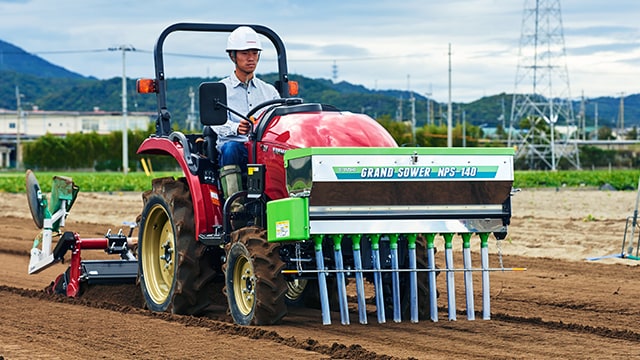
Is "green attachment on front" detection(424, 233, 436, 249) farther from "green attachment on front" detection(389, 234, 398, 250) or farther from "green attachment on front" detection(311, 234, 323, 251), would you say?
"green attachment on front" detection(311, 234, 323, 251)

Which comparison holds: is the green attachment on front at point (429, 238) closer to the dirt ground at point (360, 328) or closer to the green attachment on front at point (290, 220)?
the dirt ground at point (360, 328)

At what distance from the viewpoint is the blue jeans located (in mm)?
9875

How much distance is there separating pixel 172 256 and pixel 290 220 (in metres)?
2.55

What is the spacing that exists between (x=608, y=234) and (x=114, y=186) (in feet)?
114

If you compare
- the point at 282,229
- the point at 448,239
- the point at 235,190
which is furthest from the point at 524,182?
the point at 282,229

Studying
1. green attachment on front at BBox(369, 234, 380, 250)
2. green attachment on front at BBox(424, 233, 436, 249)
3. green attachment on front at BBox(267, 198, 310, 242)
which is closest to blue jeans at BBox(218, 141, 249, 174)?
green attachment on front at BBox(267, 198, 310, 242)

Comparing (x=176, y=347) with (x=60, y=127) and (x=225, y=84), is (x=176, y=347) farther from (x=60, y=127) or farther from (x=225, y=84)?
(x=60, y=127)

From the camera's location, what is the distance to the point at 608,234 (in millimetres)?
20844

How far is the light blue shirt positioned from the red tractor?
0.35 ft

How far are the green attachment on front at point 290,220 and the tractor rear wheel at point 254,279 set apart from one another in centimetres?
19

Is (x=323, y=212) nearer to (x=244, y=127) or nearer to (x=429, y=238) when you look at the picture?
(x=429, y=238)

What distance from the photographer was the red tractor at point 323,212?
8672 millimetres

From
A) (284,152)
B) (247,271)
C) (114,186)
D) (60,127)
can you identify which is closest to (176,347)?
(247,271)

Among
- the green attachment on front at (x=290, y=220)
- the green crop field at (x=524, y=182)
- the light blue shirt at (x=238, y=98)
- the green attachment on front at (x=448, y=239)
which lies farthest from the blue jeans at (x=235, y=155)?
the green crop field at (x=524, y=182)
